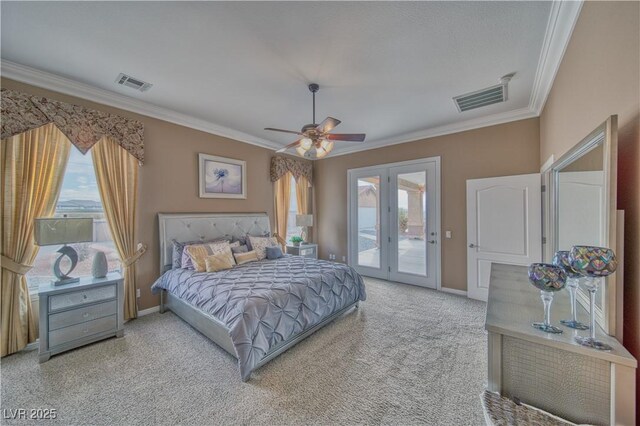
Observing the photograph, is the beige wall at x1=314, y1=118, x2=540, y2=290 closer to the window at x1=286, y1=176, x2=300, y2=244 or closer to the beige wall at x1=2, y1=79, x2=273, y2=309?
the window at x1=286, y1=176, x2=300, y2=244

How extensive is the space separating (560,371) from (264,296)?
202 cm

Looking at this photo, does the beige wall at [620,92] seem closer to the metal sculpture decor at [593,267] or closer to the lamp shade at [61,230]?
the metal sculpture decor at [593,267]

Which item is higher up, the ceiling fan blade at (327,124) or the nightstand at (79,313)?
the ceiling fan blade at (327,124)

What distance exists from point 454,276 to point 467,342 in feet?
5.63

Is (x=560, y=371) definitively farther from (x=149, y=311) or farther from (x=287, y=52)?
(x=149, y=311)

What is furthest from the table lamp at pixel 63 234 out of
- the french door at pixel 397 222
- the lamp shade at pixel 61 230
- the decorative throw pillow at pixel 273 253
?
the french door at pixel 397 222

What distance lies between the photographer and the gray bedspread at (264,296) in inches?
83.0

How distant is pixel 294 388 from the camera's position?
199cm

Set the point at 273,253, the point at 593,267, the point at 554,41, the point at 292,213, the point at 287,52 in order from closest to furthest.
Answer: the point at 593,267 → the point at 554,41 → the point at 287,52 → the point at 273,253 → the point at 292,213

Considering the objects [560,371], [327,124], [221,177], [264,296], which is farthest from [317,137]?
[560,371]

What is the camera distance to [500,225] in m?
3.61

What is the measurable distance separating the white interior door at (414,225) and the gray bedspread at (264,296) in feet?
5.38

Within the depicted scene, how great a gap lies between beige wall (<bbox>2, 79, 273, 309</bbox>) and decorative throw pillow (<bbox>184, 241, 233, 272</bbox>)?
64cm

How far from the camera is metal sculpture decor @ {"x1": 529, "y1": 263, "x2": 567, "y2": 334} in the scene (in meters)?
1.12
